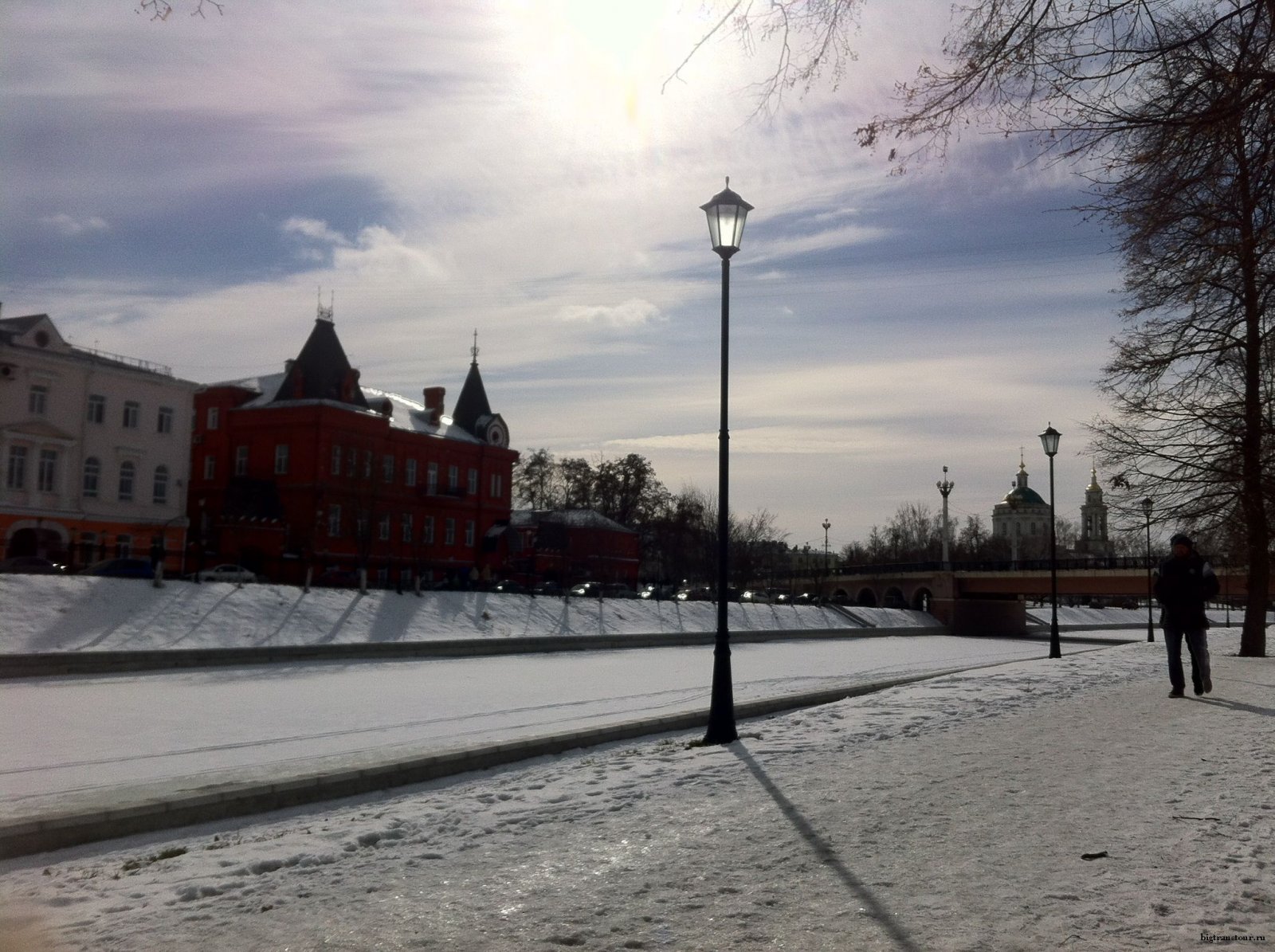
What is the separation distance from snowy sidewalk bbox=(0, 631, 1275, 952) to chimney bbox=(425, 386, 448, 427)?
209 ft

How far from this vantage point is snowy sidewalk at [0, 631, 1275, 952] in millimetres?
5176

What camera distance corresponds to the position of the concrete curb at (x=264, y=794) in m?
7.40

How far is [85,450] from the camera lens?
46.9 meters

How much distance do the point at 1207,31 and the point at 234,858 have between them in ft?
26.3

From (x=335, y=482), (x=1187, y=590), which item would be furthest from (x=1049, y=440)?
(x=335, y=482)

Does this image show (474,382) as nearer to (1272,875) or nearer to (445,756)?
(445,756)

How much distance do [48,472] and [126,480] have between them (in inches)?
146

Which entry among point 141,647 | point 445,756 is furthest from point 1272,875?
point 141,647

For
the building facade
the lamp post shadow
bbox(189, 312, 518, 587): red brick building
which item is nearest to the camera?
the lamp post shadow

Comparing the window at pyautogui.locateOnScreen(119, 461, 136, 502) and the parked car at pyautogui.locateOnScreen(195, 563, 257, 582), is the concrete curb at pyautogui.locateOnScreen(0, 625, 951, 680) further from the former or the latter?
the window at pyautogui.locateOnScreen(119, 461, 136, 502)

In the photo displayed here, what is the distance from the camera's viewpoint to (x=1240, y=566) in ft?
90.5

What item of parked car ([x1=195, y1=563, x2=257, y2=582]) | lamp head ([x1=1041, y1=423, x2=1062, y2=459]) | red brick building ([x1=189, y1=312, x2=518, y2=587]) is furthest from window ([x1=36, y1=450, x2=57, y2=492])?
lamp head ([x1=1041, y1=423, x2=1062, y2=459])

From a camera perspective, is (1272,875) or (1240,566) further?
(1240,566)

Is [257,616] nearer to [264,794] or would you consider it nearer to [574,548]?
[264,794]
